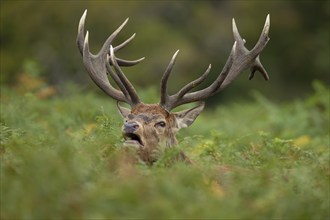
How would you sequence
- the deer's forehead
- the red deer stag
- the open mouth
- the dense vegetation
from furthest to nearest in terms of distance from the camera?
the deer's forehead → the red deer stag → the open mouth → the dense vegetation

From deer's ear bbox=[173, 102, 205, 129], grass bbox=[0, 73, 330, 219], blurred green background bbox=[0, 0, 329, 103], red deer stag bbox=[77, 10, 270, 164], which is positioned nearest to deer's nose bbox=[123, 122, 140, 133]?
red deer stag bbox=[77, 10, 270, 164]

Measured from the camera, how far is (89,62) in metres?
10.9

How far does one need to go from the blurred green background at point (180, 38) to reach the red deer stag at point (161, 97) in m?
19.6

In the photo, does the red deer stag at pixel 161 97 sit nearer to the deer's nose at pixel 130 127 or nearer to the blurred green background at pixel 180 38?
the deer's nose at pixel 130 127

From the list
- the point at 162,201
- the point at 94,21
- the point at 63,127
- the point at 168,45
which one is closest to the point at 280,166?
the point at 162,201

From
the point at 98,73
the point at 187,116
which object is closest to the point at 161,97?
the point at 187,116

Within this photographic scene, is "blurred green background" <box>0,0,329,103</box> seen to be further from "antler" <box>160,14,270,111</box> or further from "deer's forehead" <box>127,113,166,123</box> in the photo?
"deer's forehead" <box>127,113,166,123</box>

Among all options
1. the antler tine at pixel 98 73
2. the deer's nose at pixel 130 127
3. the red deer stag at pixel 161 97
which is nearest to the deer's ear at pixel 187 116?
the red deer stag at pixel 161 97

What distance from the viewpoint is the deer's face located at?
9.80 meters

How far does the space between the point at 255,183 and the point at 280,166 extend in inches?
39.1

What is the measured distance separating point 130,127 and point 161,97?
790mm

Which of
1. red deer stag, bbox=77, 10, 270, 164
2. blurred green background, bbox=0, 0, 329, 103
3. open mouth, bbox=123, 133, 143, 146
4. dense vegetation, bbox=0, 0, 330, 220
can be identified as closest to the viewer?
dense vegetation, bbox=0, 0, 330, 220

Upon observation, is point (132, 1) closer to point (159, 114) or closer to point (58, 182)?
point (159, 114)

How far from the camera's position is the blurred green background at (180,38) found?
32000 mm
